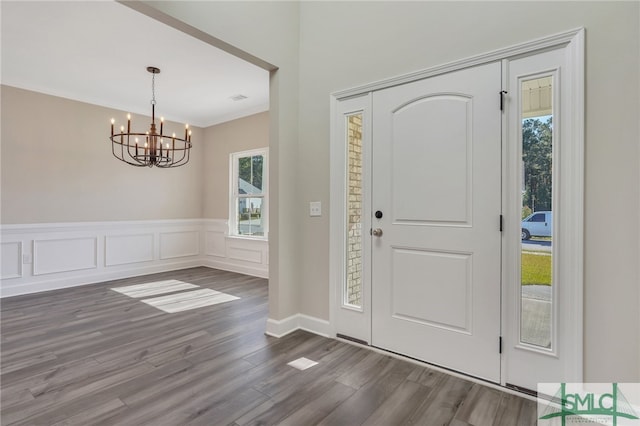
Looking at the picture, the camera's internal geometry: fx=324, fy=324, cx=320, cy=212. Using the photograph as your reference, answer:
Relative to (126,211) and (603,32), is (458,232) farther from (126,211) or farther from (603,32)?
(126,211)

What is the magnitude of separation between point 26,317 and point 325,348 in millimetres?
3259

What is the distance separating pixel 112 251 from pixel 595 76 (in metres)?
6.05

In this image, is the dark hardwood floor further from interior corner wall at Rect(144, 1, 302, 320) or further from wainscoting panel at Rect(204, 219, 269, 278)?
wainscoting panel at Rect(204, 219, 269, 278)

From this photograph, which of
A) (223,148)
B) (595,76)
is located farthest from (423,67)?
(223,148)

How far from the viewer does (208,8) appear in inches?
91.0

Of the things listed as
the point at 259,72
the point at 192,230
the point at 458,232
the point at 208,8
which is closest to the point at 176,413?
the point at 458,232

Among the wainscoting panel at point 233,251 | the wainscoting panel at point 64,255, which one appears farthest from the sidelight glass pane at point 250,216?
the wainscoting panel at point 64,255

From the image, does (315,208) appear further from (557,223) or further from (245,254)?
(245,254)

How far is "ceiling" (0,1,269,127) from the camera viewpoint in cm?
287

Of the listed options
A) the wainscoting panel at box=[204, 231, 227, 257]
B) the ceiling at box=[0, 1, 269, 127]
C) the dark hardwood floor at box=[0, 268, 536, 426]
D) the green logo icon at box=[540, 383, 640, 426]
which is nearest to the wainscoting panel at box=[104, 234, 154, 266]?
the wainscoting panel at box=[204, 231, 227, 257]

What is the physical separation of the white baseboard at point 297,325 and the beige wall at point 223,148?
3218 mm

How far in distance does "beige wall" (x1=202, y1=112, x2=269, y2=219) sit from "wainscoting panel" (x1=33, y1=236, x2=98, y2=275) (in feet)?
6.48

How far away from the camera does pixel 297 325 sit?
120 inches

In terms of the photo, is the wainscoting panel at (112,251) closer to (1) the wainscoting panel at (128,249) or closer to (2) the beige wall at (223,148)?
(1) the wainscoting panel at (128,249)
